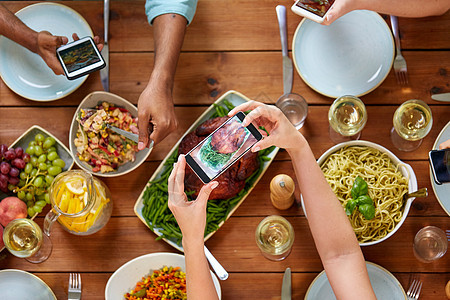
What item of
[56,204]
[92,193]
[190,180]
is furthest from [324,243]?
[56,204]

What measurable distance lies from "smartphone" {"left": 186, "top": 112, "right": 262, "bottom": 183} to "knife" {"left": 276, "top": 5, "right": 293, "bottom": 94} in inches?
22.3

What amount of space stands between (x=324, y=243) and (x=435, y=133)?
2.60 feet

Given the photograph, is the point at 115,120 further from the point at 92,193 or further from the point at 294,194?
the point at 294,194

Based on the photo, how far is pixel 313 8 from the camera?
1932 millimetres

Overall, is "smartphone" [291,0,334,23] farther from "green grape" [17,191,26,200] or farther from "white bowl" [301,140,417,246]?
"green grape" [17,191,26,200]

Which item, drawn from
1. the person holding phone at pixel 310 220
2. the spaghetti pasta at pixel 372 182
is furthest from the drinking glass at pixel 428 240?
the person holding phone at pixel 310 220

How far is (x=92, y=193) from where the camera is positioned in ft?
6.09

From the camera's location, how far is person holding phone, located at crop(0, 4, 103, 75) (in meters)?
1.97

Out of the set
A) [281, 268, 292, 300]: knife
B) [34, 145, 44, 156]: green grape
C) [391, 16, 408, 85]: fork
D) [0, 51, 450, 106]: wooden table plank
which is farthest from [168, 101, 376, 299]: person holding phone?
[34, 145, 44, 156]: green grape

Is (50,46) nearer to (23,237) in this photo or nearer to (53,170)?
(53,170)

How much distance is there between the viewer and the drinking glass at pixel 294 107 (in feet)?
6.69

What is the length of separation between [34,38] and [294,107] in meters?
1.20

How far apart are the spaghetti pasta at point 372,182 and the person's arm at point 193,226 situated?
67 cm

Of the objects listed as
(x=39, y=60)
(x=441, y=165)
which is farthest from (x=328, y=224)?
(x=39, y=60)
